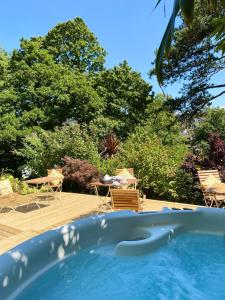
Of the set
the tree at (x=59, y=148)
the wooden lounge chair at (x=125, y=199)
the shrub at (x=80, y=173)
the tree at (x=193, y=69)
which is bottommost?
the wooden lounge chair at (x=125, y=199)

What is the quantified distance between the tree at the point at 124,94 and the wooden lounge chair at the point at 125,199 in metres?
11.7

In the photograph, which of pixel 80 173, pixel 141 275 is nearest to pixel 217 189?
pixel 141 275

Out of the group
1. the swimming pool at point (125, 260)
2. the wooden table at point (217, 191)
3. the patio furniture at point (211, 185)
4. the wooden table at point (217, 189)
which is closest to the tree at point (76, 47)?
the patio furniture at point (211, 185)

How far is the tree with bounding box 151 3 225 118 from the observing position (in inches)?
538

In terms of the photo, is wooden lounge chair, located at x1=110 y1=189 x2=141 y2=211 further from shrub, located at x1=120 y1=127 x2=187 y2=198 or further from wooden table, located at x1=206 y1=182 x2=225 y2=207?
shrub, located at x1=120 y1=127 x2=187 y2=198

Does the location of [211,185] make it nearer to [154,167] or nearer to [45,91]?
[154,167]

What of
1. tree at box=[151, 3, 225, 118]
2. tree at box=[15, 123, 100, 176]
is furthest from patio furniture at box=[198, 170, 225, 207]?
tree at box=[151, 3, 225, 118]

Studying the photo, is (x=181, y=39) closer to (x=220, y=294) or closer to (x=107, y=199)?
(x=107, y=199)

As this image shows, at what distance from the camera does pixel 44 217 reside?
24.5ft

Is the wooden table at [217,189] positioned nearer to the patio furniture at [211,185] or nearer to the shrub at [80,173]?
the patio furniture at [211,185]

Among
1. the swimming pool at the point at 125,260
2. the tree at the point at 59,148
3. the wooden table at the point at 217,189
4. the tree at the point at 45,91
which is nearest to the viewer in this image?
the swimming pool at the point at 125,260

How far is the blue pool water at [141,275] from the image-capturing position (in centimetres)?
466

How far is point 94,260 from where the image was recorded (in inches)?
223

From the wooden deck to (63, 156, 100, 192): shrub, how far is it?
1.12 metres
